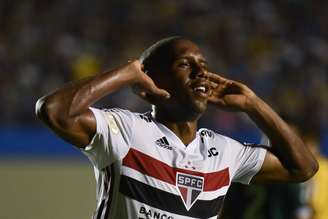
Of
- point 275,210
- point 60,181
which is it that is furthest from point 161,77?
point 60,181

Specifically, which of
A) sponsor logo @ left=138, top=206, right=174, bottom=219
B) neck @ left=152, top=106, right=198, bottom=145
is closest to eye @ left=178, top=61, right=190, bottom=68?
neck @ left=152, top=106, right=198, bottom=145

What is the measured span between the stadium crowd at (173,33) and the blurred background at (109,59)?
1 centimetres

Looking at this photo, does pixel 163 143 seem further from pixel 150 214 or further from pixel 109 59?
pixel 109 59

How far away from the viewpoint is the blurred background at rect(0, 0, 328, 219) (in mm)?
8992

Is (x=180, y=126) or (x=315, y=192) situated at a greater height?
(x=180, y=126)

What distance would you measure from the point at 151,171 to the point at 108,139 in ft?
0.79

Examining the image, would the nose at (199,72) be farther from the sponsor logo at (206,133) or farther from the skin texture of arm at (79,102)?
the sponsor logo at (206,133)

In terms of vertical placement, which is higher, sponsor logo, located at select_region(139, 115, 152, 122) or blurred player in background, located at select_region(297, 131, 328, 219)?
sponsor logo, located at select_region(139, 115, 152, 122)

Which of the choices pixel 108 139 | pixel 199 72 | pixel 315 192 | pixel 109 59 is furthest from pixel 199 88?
pixel 109 59

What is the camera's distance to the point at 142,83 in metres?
3.48

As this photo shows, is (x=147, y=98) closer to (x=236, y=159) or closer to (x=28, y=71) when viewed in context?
(x=236, y=159)

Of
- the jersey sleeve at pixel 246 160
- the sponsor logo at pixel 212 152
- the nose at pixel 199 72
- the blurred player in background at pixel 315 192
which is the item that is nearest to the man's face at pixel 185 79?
the nose at pixel 199 72

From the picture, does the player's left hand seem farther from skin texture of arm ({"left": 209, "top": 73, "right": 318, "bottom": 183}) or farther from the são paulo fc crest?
the são paulo fc crest

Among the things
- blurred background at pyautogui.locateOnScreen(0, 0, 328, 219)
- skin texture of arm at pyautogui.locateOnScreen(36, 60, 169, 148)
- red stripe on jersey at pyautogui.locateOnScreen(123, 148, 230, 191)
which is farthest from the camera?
blurred background at pyautogui.locateOnScreen(0, 0, 328, 219)
